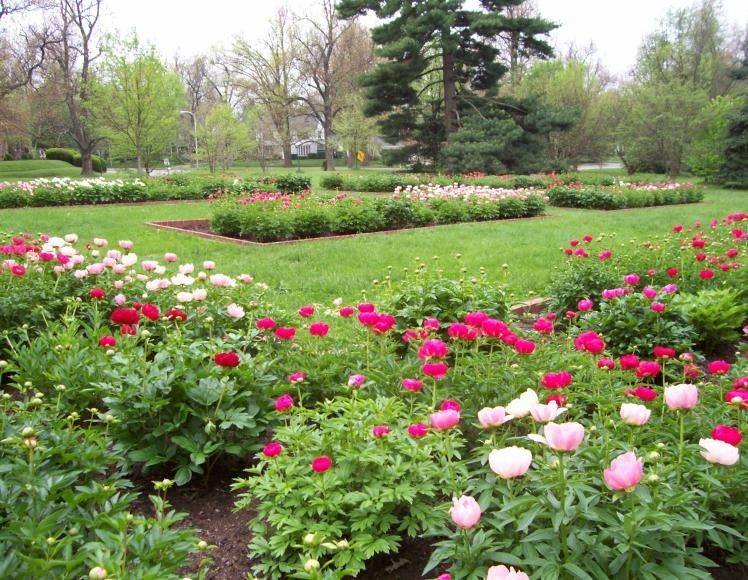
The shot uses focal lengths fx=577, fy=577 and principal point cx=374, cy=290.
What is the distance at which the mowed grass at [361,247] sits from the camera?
546 centimetres

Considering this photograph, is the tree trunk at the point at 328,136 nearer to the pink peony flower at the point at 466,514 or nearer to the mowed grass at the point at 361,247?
the mowed grass at the point at 361,247

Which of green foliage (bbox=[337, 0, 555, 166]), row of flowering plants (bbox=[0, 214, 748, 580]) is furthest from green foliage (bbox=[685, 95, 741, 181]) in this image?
row of flowering plants (bbox=[0, 214, 748, 580])

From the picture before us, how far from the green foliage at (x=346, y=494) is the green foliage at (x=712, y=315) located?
257cm

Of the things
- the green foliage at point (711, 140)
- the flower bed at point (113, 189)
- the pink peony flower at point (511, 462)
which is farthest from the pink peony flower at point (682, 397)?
the green foliage at point (711, 140)

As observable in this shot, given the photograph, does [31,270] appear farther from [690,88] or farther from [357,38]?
[357,38]

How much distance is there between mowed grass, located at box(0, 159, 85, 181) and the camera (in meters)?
30.8

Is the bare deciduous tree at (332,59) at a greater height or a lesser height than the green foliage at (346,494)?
greater

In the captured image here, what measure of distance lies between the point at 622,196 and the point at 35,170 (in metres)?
32.0

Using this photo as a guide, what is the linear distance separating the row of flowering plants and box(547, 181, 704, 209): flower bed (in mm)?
10780

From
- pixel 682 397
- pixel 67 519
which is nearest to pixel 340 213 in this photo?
pixel 67 519

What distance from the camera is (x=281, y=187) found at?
15461mm

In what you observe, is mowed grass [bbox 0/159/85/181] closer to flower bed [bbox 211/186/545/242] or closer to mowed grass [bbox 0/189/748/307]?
mowed grass [bbox 0/189/748/307]

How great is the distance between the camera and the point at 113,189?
13.2m

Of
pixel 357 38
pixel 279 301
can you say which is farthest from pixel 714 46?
pixel 279 301
